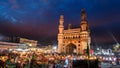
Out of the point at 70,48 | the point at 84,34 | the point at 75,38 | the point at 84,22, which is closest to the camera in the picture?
the point at 84,34

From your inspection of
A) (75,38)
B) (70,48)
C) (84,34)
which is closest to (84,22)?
(84,34)

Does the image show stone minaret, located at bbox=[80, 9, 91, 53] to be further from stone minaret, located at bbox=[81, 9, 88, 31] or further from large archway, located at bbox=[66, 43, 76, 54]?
large archway, located at bbox=[66, 43, 76, 54]

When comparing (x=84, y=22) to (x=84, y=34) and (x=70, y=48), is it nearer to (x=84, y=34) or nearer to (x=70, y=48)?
(x=84, y=34)

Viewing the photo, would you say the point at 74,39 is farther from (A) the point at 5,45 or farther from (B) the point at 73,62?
(B) the point at 73,62

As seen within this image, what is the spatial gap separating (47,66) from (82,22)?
6413 centimetres

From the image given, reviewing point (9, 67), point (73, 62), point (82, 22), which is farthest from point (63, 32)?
point (9, 67)

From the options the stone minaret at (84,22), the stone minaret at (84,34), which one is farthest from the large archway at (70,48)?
the stone minaret at (84,22)

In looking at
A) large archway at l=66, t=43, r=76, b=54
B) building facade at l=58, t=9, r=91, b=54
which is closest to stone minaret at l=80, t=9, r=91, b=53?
building facade at l=58, t=9, r=91, b=54

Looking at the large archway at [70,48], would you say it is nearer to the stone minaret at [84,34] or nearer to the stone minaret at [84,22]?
the stone minaret at [84,34]

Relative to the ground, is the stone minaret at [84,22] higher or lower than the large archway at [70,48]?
higher

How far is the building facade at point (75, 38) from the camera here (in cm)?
7606

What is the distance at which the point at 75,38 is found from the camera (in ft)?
262

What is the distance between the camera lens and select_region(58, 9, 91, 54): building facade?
7606 centimetres

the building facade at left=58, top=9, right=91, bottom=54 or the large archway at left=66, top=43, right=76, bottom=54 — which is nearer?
the building facade at left=58, top=9, right=91, bottom=54
